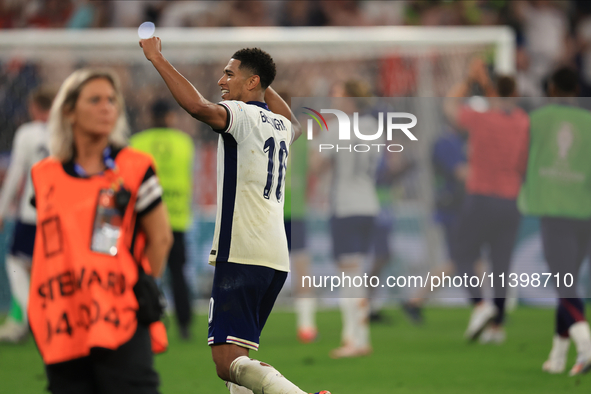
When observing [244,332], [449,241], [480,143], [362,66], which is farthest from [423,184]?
[244,332]

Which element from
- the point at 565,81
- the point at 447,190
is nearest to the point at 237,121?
the point at 565,81

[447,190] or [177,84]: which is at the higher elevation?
[177,84]

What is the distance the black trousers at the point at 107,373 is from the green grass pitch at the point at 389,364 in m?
2.96

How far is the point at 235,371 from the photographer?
4.05 metres

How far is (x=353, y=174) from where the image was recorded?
26.5ft

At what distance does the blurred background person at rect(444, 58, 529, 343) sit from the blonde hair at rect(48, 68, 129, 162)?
18.7ft

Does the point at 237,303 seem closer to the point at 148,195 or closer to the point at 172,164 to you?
the point at 148,195

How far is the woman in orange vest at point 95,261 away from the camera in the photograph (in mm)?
3051

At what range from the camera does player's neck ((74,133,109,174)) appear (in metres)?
3.23

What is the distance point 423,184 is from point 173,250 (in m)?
3.66

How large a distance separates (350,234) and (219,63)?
5317 mm

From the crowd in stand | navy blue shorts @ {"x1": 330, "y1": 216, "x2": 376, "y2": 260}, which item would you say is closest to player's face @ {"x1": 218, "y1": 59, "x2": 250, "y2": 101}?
navy blue shorts @ {"x1": 330, "y1": 216, "x2": 376, "y2": 260}

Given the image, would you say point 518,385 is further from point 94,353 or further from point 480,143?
point 94,353

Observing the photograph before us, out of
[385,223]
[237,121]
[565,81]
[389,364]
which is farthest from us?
[385,223]
